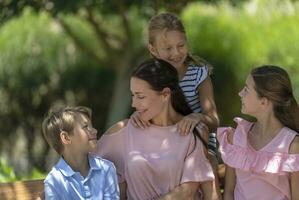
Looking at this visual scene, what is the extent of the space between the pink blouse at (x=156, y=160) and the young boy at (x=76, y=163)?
12 cm

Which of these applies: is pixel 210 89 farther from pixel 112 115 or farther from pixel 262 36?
pixel 262 36

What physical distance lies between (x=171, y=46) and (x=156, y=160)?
608 millimetres

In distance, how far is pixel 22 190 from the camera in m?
4.25

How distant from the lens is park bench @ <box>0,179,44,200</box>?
4180 mm

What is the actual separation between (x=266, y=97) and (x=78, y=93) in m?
6.30

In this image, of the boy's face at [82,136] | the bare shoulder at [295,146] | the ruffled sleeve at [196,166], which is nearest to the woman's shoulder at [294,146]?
the bare shoulder at [295,146]

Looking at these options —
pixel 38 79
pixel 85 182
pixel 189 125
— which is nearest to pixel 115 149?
pixel 85 182

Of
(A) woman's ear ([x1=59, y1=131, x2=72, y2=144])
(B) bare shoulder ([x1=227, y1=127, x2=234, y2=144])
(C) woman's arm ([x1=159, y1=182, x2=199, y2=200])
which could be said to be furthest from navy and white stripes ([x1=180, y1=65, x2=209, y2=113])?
(A) woman's ear ([x1=59, y1=131, x2=72, y2=144])

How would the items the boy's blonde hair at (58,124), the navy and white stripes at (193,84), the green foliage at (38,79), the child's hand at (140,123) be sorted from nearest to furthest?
1. the boy's blonde hair at (58,124)
2. the child's hand at (140,123)
3. the navy and white stripes at (193,84)
4. the green foliage at (38,79)

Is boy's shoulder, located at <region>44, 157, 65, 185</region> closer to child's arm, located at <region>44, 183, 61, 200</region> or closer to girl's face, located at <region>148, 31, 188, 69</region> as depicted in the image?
child's arm, located at <region>44, 183, 61, 200</region>

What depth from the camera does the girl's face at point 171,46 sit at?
163 inches

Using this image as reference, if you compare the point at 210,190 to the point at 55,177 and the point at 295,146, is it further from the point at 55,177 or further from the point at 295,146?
the point at 55,177

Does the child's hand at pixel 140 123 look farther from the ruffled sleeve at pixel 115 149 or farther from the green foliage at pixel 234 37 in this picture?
the green foliage at pixel 234 37

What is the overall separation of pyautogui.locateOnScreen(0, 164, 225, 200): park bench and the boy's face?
45 cm
